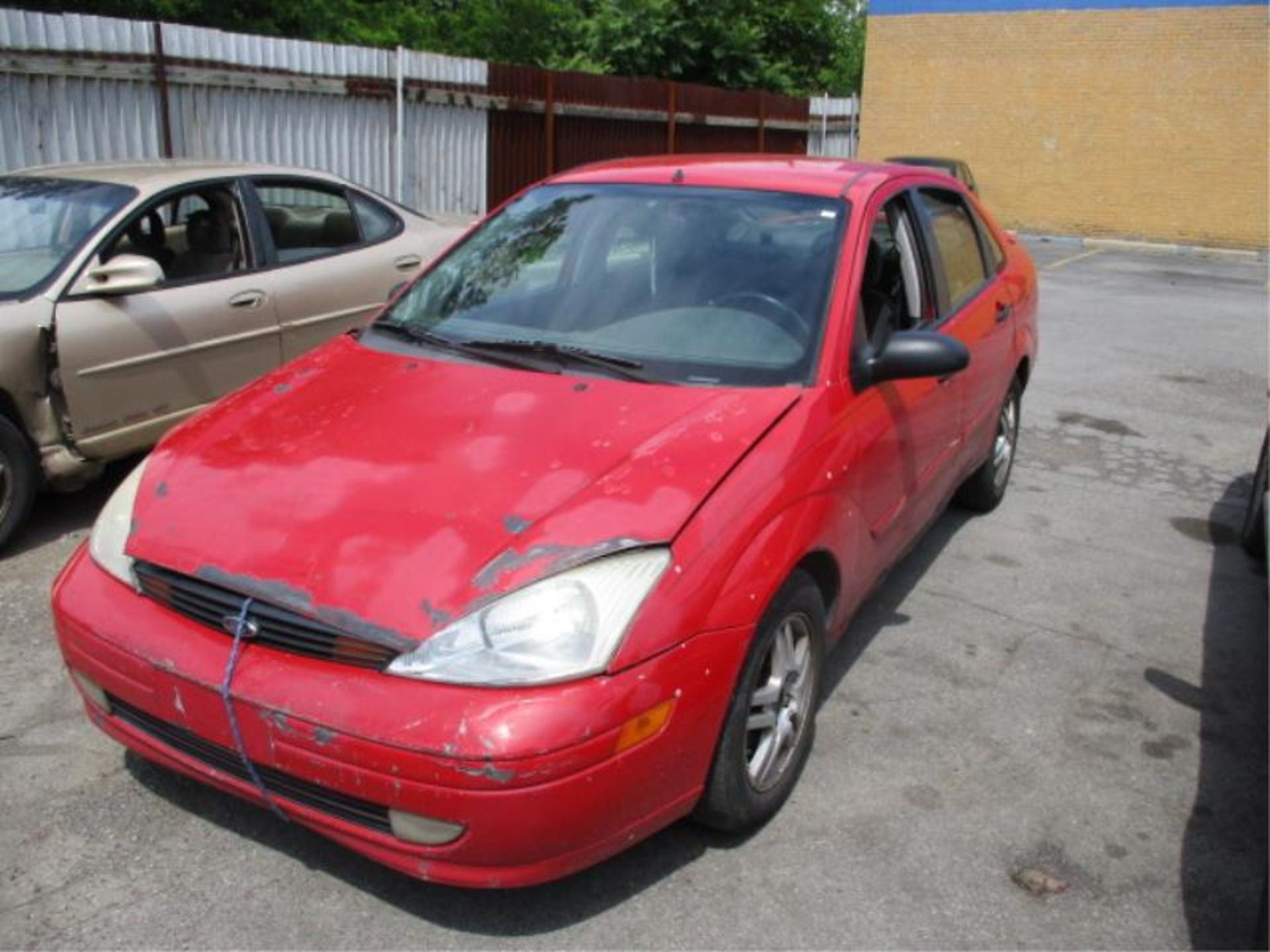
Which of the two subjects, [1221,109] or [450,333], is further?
[1221,109]

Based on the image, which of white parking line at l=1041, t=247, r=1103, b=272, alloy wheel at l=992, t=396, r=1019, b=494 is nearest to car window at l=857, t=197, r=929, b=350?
alloy wheel at l=992, t=396, r=1019, b=494

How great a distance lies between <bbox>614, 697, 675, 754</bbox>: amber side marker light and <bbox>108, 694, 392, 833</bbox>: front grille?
540mm

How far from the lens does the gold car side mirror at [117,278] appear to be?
496 centimetres

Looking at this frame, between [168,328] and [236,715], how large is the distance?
3212 mm

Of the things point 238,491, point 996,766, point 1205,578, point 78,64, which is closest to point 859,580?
point 996,766

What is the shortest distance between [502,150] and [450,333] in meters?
10.8

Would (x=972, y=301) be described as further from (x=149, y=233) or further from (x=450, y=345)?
(x=149, y=233)

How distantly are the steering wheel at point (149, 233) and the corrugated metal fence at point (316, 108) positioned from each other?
388 cm

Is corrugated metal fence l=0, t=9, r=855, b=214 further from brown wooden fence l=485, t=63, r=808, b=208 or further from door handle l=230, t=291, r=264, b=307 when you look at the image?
door handle l=230, t=291, r=264, b=307

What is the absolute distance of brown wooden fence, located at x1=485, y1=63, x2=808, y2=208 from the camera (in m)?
14.0

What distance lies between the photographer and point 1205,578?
203 inches

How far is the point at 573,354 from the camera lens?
3.52 metres

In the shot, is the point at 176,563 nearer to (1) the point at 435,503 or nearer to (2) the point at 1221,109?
(1) the point at 435,503

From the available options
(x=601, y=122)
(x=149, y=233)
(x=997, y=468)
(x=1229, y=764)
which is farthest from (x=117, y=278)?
(x=601, y=122)
